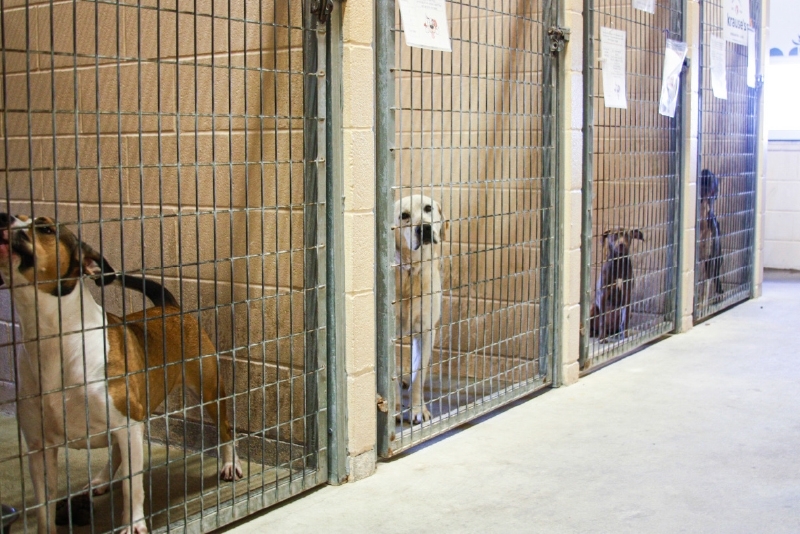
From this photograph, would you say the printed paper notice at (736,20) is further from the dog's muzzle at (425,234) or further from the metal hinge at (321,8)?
the metal hinge at (321,8)

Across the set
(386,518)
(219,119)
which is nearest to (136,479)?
(386,518)

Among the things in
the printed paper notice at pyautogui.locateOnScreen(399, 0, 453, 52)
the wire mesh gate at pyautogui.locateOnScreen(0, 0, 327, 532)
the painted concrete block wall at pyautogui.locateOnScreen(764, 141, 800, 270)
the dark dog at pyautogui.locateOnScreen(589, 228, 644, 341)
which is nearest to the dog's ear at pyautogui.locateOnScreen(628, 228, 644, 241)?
the dark dog at pyautogui.locateOnScreen(589, 228, 644, 341)

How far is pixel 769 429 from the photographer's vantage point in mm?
3701

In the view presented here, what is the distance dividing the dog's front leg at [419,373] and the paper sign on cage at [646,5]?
2.21 metres

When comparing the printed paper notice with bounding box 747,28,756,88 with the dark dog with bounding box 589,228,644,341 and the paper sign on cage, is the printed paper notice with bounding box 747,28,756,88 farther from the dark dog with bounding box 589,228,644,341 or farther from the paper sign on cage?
the dark dog with bounding box 589,228,644,341

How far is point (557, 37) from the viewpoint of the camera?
4191 mm

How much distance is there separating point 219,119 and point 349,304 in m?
0.91

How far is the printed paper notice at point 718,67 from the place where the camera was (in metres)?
5.82

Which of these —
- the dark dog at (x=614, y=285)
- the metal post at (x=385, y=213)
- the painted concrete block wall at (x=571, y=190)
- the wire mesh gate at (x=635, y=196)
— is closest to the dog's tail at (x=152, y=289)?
the metal post at (x=385, y=213)

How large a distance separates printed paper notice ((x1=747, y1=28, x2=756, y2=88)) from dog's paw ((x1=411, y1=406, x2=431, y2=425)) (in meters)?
4.12

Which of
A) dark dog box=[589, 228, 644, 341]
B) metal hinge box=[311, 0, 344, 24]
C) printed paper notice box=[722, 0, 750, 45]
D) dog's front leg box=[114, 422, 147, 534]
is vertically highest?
printed paper notice box=[722, 0, 750, 45]

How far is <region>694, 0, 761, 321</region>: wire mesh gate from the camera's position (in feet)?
19.7

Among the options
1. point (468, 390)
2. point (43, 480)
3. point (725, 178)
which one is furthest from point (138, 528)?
point (725, 178)

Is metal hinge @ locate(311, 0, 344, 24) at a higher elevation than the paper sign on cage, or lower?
lower
